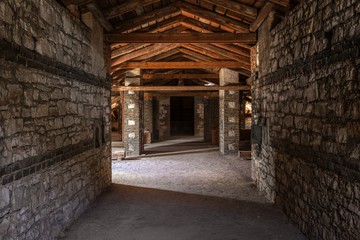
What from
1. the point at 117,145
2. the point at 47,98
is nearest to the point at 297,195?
the point at 47,98

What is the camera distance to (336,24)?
335cm

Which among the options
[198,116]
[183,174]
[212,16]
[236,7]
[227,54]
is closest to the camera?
[236,7]

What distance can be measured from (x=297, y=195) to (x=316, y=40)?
2.13 metres

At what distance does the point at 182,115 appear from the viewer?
22.7 metres

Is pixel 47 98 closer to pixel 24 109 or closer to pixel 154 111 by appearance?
pixel 24 109

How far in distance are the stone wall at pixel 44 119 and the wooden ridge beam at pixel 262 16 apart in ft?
10.3

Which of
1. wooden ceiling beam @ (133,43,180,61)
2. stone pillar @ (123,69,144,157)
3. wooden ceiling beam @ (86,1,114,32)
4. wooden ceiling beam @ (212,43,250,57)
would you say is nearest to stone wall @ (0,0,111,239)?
wooden ceiling beam @ (86,1,114,32)

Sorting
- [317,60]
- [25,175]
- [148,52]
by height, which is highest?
[148,52]

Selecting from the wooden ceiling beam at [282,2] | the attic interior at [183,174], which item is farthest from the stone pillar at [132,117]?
the wooden ceiling beam at [282,2]

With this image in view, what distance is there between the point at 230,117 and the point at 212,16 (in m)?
6.04

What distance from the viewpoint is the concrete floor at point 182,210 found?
438cm

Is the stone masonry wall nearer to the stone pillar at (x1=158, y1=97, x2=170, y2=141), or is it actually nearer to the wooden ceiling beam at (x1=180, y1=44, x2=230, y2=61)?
the stone pillar at (x1=158, y1=97, x2=170, y2=141)

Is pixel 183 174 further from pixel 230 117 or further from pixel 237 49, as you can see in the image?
pixel 230 117

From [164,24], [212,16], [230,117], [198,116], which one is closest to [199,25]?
[164,24]
